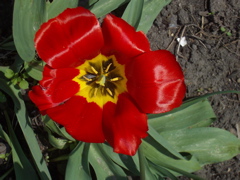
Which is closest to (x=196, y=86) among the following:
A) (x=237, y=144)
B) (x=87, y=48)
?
(x=237, y=144)

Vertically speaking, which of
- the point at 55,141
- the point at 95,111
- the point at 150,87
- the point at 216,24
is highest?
the point at 150,87

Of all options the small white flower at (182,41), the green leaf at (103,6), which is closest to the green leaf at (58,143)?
the green leaf at (103,6)

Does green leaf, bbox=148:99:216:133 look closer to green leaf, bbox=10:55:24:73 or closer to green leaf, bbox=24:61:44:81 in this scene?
green leaf, bbox=24:61:44:81

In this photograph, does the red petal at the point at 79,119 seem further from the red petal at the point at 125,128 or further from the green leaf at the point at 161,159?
the green leaf at the point at 161,159

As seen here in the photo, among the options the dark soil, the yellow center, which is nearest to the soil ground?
the dark soil

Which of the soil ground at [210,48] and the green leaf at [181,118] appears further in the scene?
the soil ground at [210,48]

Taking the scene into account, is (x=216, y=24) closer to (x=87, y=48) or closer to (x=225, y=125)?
(x=225, y=125)
